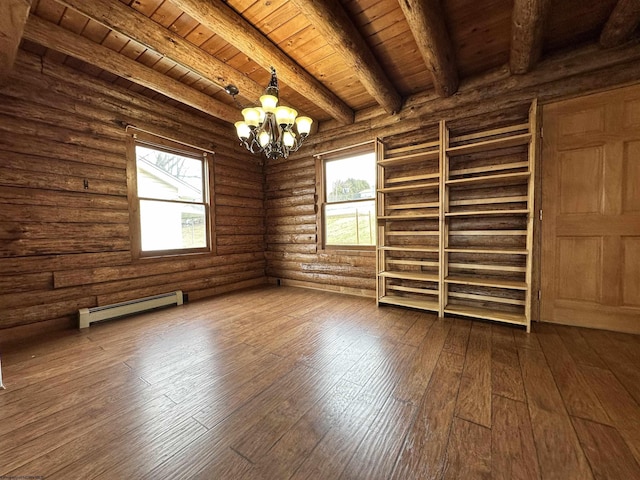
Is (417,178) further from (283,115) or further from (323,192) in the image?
(283,115)

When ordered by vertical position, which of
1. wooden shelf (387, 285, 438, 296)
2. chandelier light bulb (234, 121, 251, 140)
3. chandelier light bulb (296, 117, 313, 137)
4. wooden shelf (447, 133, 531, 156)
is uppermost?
chandelier light bulb (296, 117, 313, 137)

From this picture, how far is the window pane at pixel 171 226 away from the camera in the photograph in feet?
11.5

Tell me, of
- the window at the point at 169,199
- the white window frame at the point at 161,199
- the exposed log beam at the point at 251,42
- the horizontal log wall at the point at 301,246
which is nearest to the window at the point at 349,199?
the horizontal log wall at the point at 301,246

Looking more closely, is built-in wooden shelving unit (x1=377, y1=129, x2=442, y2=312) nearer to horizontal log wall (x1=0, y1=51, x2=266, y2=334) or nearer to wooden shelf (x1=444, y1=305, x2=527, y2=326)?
wooden shelf (x1=444, y1=305, x2=527, y2=326)

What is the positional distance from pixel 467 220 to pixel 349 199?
180 cm

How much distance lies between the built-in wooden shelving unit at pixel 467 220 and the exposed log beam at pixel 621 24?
73cm

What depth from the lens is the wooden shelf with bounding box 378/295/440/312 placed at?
3.09 metres

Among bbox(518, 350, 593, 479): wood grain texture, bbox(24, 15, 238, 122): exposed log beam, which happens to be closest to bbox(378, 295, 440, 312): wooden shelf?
bbox(518, 350, 593, 479): wood grain texture

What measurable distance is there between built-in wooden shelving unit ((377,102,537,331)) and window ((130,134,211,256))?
295cm

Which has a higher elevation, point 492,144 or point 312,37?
point 312,37

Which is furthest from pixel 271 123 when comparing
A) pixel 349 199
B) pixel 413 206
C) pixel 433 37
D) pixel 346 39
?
pixel 413 206

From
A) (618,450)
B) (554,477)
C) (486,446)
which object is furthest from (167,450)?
(618,450)

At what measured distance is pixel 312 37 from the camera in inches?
95.3

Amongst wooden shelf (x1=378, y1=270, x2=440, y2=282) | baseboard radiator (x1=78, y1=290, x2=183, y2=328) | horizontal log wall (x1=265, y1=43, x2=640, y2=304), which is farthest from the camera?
wooden shelf (x1=378, y1=270, x2=440, y2=282)
